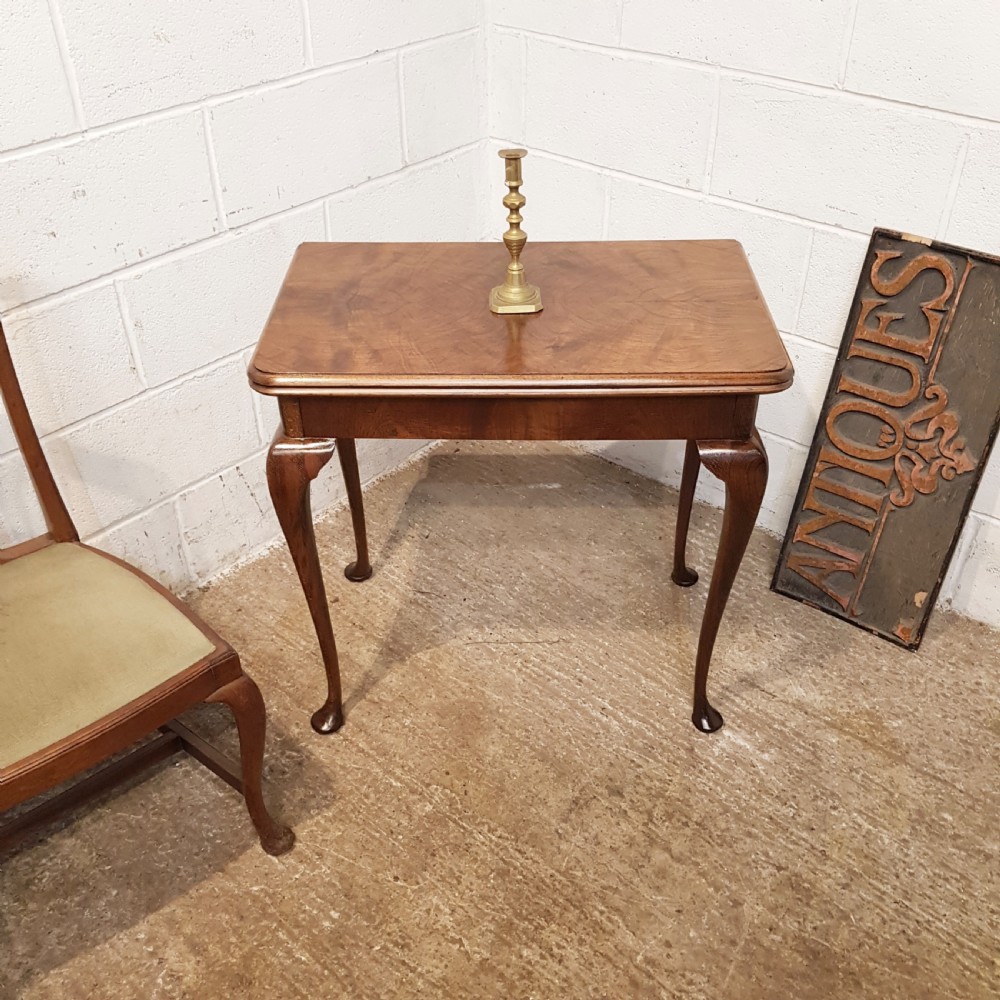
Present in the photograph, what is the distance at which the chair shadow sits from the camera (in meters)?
1.42

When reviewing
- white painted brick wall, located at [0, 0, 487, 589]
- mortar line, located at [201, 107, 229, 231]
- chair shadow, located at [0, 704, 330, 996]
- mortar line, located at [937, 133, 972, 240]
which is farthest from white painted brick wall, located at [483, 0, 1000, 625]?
chair shadow, located at [0, 704, 330, 996]

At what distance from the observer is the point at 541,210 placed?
7.38 ft

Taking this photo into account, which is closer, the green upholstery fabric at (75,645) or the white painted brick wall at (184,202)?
the green upholstery fabric at (75,645)

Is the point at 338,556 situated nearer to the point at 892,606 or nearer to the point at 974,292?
the point at 892,606

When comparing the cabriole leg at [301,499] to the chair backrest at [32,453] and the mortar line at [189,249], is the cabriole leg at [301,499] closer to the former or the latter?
the chair backrest at [32,453]

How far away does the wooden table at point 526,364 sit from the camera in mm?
1288

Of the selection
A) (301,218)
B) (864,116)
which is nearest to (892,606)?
(864,116)

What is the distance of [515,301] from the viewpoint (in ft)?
4.67

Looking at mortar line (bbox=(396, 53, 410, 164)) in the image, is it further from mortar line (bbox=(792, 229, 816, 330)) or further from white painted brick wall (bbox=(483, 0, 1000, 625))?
mortar line (bbox=(792, 229, 816, 330))

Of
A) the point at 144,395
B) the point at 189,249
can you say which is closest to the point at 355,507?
the point at 144,395

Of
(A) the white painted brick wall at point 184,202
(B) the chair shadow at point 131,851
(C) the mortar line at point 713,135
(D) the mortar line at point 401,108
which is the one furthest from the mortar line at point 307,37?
(B) the chair shadow at point 131,851

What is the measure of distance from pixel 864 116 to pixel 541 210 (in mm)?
781

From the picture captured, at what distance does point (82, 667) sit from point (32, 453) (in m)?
0.38

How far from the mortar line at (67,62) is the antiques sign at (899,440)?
1.35 m
